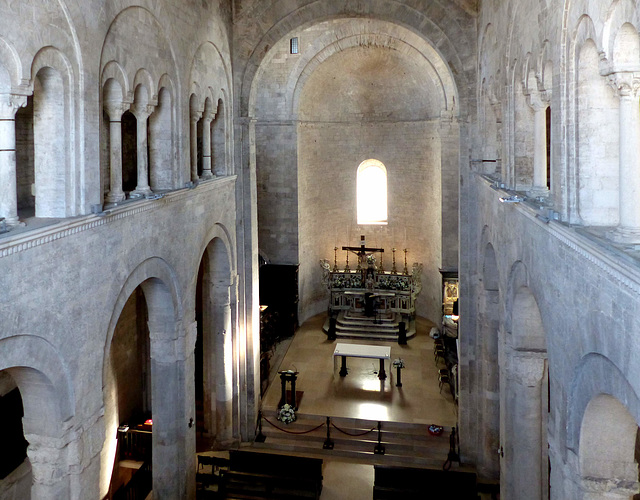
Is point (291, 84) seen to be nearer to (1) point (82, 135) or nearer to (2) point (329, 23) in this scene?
(2) point (329, 23)

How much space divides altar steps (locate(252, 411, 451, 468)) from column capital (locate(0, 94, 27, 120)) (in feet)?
40.5

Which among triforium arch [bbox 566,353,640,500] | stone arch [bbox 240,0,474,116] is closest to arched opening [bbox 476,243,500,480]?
stone arch [bbox 240,0,474,116]

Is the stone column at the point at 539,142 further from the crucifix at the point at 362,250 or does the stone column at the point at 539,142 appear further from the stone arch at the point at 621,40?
the crucifix at the point at 362,250

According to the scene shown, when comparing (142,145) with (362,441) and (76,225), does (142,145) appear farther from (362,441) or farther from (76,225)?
(362,441)

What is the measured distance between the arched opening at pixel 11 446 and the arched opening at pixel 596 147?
9.86 metres

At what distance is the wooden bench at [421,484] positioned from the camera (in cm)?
1402

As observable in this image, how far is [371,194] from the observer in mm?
28203

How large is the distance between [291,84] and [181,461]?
1559 cm

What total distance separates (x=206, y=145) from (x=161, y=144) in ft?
8.96

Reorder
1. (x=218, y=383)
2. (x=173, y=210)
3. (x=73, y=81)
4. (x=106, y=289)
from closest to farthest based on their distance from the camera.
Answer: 1. (x=73, y=81)
2. (x=106, y=289)
3. (x=173, y=210)
4. (x=218, y=383)

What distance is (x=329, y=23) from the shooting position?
23.3m

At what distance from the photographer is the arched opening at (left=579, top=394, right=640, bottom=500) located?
6.70m

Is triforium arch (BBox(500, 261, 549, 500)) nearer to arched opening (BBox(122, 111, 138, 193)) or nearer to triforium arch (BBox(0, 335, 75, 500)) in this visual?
triforium arch (BBox(0, 335, 75, 500))

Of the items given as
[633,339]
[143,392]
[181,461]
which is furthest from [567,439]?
[143,392]
